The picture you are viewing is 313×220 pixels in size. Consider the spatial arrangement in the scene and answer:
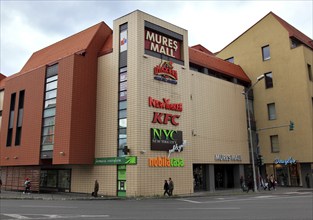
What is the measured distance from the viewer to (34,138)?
1273 inches

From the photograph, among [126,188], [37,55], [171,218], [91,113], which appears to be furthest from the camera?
[37,55]

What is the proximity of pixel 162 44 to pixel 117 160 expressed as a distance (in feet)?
38.5

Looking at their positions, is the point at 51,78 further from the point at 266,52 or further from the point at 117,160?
the point at 266,52

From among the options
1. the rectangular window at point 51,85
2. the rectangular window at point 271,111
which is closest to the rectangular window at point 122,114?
the rectangular window at point 51,85

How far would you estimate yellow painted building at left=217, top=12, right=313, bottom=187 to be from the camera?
3841 centimetres

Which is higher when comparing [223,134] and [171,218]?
[223,134]

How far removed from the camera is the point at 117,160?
2838cm

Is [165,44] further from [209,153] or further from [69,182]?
[69,182]

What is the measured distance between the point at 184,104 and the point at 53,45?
18.1m

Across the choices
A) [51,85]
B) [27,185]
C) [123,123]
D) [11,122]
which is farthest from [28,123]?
[123,123]

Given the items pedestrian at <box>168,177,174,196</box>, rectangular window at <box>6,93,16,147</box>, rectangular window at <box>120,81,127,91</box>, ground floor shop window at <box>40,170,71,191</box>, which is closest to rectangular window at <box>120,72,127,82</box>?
rectangular window at <box>120,81,127,91</box>

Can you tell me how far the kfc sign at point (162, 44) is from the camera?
1207 inches

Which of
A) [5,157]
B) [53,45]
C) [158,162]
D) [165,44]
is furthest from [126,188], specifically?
[53,45]

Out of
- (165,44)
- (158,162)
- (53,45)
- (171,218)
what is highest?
(53,45)
